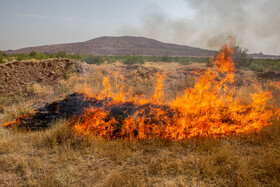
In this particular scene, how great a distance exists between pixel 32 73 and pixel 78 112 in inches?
305

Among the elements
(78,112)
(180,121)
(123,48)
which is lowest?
(78,112)

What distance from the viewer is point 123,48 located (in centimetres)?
6719

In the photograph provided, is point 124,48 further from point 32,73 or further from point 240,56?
point 32,73

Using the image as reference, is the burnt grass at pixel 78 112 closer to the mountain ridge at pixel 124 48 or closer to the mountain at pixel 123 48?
the mountain at pixel 123 48

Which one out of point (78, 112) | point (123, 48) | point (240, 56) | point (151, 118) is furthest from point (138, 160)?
point (123, 48)

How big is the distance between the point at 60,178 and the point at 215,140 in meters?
3.77

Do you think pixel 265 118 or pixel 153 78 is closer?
pixel 265 118

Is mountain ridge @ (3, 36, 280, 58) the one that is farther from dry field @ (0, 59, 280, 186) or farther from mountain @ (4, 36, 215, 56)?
dry field @ (0, 59, 280, 186)

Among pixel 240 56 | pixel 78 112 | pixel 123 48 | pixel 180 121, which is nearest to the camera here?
pixel 180 121

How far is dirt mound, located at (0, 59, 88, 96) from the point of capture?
36.0 feet

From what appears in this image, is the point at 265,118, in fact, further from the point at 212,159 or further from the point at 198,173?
the point at 198,173

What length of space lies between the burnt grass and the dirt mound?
4721 millimetres

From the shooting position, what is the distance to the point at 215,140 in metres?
5.01

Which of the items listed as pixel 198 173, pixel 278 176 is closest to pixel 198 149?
pixel 198 173
